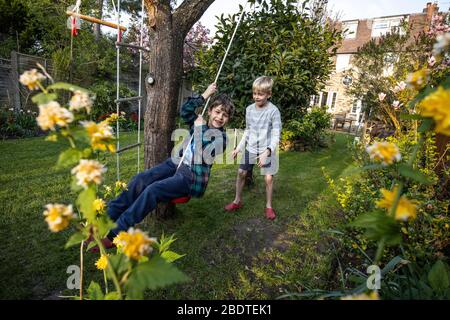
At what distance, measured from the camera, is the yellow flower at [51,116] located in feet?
2.59

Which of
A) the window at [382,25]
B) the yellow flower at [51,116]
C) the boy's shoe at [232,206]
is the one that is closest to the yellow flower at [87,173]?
the yellow flower at [51,116]

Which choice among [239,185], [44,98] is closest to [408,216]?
[44,98]

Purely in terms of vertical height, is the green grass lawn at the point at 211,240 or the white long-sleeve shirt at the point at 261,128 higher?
the white long-sleeve shirt at the point at 261,128

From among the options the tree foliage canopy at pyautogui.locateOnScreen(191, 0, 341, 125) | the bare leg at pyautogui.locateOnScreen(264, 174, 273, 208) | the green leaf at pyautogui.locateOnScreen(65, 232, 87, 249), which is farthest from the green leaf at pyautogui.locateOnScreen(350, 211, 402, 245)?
the tree foliage canopy at pyautogui.locateOnScreen(191, 0, 341, 125)

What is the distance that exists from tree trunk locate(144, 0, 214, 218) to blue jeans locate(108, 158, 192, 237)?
11.0 inches

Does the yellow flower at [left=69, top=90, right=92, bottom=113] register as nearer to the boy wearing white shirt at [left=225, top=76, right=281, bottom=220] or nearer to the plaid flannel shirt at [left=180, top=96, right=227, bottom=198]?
the plaid flannel shirt at [left=180, top=96, right=227, bottom=198]

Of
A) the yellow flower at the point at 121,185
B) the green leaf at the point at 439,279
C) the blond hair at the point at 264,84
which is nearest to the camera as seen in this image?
the green leaf at the point at 439,279

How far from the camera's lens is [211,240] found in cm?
260

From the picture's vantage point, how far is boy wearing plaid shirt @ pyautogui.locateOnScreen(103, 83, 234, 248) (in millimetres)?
2045

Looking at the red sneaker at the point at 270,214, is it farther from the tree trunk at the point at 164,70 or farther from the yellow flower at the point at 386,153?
the yellow flower at the point at 386,153

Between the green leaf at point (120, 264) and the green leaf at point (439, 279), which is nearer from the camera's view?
the green leaf at point (120, 264)

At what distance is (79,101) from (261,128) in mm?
2701

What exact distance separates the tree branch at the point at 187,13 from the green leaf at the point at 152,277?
7.70ft

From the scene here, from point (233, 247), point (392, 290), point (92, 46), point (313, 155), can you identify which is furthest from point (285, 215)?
point (92, 46)
